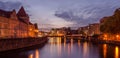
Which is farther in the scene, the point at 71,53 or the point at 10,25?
the point at 10,25

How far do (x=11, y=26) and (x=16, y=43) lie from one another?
32553 millimetres

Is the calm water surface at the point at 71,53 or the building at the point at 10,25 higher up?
the building at the point at 10,25

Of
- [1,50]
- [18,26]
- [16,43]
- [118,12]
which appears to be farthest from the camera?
[18,26]

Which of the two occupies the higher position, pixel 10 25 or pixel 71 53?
pixel 10 25

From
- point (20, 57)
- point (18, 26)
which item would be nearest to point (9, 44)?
point (20, 57)

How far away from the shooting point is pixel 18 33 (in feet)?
317

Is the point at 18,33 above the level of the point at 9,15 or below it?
below

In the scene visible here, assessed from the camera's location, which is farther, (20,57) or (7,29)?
(7,29)

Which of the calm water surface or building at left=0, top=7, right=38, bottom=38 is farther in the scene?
building at left=0, top=7, right=38, bottom=38

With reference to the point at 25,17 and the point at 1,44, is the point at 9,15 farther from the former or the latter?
the point at 1,44

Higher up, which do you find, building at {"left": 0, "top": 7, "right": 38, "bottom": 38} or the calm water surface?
building at {"left": 0, "top": 7, "right": 38, "bottom": 38}

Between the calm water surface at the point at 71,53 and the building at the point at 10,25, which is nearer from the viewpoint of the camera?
the calm water surface at the point at 71,53

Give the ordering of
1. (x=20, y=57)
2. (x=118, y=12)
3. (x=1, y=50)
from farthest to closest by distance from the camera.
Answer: (x=118, y=12) < (x=1, y=50) < (x=20, y=57)

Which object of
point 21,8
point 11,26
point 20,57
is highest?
point 21,8
